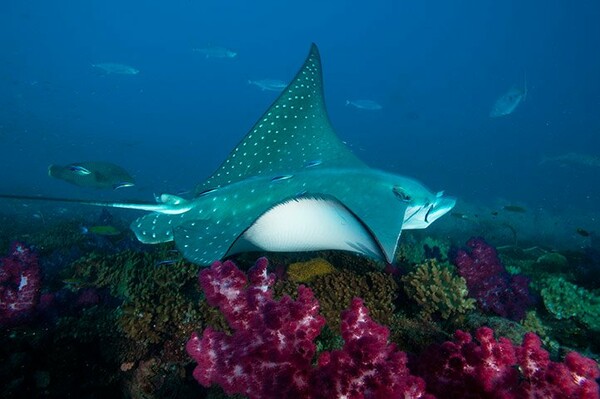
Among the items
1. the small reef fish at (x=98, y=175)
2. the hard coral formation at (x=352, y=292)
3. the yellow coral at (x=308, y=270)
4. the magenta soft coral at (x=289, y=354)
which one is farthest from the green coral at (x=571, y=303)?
the small reef fish at (x=98, y=175)

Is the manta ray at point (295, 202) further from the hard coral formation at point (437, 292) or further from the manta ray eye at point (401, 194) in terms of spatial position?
the hard coral formation at point (437, 292)

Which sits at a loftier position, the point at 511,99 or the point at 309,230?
the point at 511,99

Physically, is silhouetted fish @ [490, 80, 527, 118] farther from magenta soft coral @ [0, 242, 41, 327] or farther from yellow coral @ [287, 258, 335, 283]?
magenta soft coral @ [0, 242, 41, 327]

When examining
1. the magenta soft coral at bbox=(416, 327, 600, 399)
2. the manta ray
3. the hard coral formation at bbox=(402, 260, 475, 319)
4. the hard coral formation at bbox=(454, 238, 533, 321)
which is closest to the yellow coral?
the manta ray

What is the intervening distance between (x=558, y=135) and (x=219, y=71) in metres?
124

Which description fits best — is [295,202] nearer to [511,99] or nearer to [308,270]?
[308,270]

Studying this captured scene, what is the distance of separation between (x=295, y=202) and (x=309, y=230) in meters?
0.44

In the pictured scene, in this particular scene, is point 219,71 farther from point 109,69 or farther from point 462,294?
point 462,294

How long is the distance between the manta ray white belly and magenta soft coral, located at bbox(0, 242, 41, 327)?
268 centimetres

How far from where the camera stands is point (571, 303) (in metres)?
4.02

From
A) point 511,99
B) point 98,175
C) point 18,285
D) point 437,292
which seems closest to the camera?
point 437,292

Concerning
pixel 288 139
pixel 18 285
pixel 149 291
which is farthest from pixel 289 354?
pixel 18 285

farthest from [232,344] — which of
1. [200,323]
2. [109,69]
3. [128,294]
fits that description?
[109,69]

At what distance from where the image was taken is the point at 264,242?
3102 millimetres
